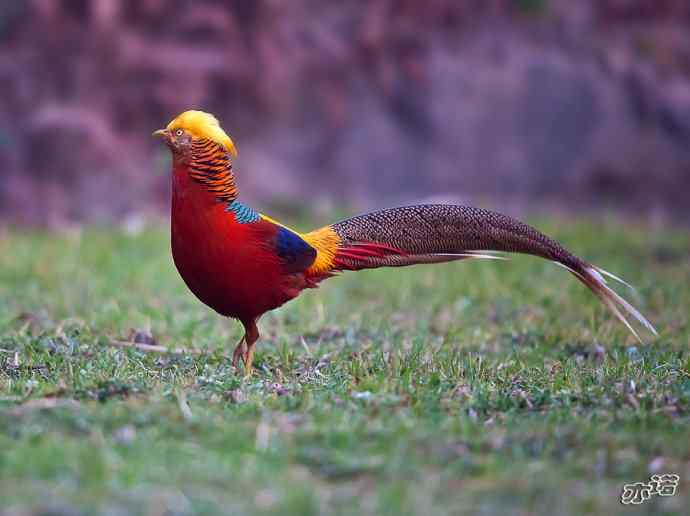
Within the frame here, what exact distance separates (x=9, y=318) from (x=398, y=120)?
21.3 ft

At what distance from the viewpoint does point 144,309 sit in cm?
624

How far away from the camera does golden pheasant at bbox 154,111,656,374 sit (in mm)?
4285

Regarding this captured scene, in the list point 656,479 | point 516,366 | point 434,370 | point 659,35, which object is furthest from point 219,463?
point 659,35

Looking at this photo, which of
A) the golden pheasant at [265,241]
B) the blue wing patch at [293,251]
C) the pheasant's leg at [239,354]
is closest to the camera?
the golden pheasant at [265,241]

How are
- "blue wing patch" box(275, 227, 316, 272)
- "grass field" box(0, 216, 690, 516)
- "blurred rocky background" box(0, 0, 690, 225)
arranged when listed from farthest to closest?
"blurred rocky background" box(0, 0, 690, 225) → "blue wing patch" box(275, 227, 316, 272) → "grass field" box(0, 216, 690, 516)

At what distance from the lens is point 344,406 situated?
3760 mm

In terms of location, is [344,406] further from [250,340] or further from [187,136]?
[187,136]

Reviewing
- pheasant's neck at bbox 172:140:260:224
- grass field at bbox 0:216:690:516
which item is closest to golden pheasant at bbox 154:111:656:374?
pheasant's neck at bbox 172:140:260:224

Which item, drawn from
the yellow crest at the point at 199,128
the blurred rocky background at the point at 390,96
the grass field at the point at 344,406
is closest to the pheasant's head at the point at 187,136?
the yellow crest at the point at 199,128

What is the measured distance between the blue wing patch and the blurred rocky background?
5.72m

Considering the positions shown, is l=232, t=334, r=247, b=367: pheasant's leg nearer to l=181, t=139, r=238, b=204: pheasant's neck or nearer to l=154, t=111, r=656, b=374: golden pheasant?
l=154, t=111, r=656, b=374: golden pheasant

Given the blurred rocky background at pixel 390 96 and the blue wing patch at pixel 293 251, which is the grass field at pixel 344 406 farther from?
the blurred rocky background at pixel 390 96

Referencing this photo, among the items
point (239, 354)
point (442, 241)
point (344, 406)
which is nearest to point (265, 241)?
point (239, 354)

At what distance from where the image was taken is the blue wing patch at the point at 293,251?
4445 millimetres
